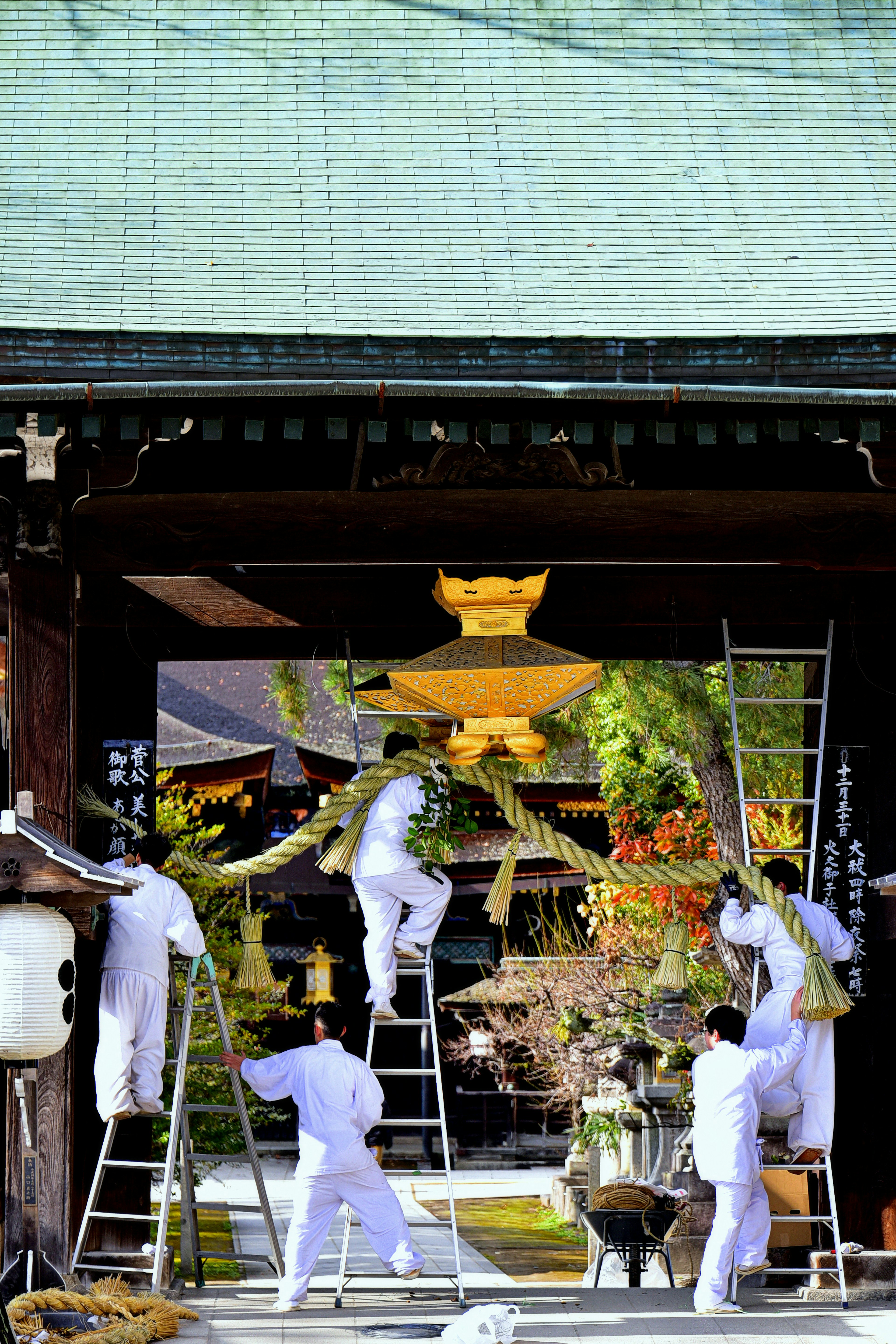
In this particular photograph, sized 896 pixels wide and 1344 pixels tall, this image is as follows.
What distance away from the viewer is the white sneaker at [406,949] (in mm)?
7164

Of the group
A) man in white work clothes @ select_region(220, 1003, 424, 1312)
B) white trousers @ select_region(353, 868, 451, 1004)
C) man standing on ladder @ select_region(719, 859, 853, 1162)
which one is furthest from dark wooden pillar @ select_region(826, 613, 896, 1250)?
man in white work clothes @ select_region(220, 1003, 424, 1312)

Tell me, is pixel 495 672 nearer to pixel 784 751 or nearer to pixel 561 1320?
pixel 784 751

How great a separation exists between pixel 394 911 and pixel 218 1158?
1787 mm

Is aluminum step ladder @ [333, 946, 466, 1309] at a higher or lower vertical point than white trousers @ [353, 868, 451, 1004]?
lower

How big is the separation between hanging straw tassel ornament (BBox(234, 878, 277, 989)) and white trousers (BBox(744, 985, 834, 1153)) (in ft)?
7.82

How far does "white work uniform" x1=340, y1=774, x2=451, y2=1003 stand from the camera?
7.14 metres

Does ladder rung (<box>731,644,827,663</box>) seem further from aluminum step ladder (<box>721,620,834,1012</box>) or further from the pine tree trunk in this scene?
the pine tree trunk

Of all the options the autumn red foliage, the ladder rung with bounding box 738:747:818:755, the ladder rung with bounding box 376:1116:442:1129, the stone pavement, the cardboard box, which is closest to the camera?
the stone pavement

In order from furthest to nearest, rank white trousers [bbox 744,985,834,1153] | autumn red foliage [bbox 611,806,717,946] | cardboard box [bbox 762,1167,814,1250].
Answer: autumn red foliage [bbox 611,806,717,946], cardboard box [bbox 762,1167,814,1250], white trousers [bbox 744,985,834,1153]

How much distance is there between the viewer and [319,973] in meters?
18.1

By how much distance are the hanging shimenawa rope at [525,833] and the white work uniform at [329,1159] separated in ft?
3.15

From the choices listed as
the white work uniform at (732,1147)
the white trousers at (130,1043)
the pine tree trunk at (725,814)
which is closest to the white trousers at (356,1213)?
the white trousers at (130,1043)

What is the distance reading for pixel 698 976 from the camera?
40.6 feet

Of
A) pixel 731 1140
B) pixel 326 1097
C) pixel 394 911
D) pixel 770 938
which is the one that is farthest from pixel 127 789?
pixel 731 1140
